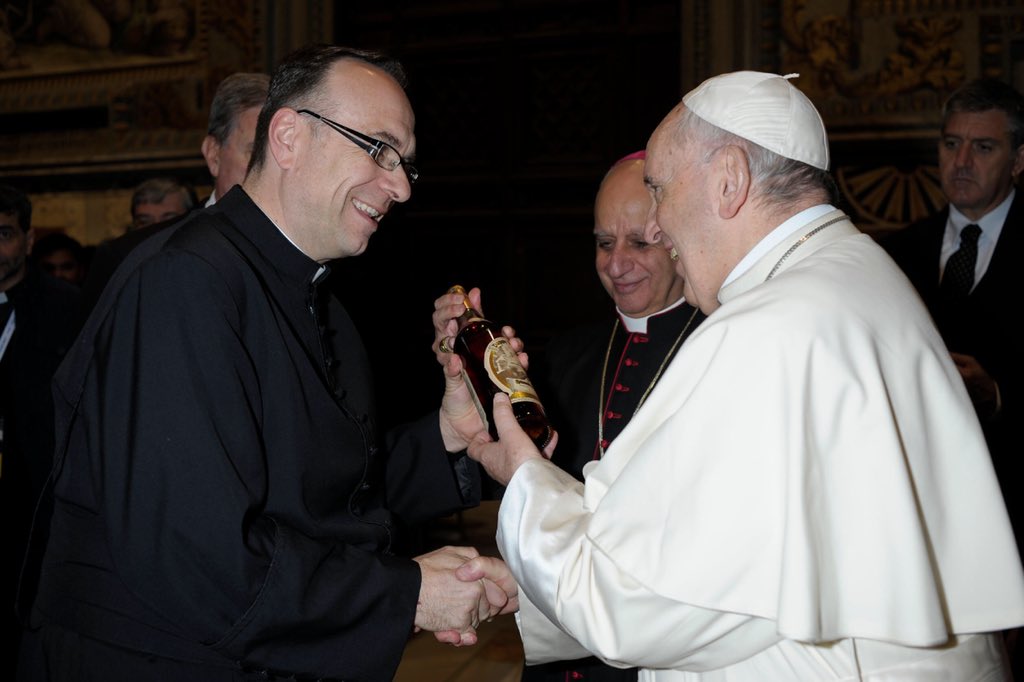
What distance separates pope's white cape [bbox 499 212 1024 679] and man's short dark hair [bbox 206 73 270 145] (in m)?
2.50

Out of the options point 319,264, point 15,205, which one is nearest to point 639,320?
point 319,264

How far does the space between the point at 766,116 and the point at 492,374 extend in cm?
85

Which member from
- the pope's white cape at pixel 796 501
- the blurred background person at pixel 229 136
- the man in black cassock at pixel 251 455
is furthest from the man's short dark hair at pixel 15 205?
the pope's white cape at pixel 796 501

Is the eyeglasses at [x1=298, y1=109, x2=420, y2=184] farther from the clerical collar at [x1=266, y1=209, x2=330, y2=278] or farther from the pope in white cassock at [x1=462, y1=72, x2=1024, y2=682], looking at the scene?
the pope in white cassock at [x1=462, y1=72, x2=1024, y2=682]

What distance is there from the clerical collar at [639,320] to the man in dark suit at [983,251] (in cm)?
131

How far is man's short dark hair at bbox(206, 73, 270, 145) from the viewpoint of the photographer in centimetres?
372

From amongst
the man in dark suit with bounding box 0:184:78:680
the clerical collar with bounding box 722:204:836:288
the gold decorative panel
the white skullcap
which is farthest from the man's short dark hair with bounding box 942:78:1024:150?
the man in dark suit with bounding box 0:184:78:680

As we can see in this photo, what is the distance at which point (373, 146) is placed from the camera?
7.07 feet

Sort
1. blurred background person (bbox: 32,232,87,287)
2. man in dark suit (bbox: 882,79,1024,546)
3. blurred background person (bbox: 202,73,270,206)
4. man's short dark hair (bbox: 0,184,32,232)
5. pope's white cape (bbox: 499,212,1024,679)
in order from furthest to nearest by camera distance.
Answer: blurred background person (bbox: 32,232,87,287) < man's short dark hair (bbox: 0,184,32,232) < man in dark suit (bbox: 882,79,1024,546) < blurred background person (bbox: 202,73,270,206) < pope's white cape (bbox: 499,212,1024,679)

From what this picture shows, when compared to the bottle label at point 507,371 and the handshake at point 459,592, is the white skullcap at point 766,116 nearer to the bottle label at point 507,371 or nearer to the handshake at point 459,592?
the bottle label at point 507,371

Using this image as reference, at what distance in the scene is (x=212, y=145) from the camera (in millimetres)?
3840

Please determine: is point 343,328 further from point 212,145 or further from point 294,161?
point 212,145

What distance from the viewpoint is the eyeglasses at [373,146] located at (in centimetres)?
213

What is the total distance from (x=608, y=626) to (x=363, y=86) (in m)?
1.24
